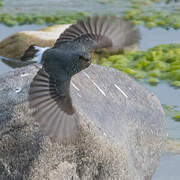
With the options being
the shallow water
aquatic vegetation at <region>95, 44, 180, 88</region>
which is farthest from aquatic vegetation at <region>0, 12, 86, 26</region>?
the shallow water

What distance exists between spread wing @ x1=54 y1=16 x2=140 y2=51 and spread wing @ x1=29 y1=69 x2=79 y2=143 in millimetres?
505

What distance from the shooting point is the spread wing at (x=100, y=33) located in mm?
4246

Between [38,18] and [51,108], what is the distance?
5877 millimetres

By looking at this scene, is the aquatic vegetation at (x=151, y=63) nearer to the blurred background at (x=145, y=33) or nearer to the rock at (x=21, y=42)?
the blurred background at (x=145, y=33)

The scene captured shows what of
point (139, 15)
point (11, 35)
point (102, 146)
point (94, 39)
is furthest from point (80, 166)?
point (139, 15)

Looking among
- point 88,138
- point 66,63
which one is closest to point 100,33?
point 66,63

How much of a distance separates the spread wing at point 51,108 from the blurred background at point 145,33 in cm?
128

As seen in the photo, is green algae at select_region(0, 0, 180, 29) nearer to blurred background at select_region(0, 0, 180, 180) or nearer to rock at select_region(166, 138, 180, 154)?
blurred background at select_region(0, 0, 180, 180)

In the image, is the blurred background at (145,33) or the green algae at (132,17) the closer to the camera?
the blurred background at (145,33)

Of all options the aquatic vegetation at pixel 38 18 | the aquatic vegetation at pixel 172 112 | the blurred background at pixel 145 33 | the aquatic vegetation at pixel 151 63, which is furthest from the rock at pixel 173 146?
the aquatic vegetation at pixel 38 18

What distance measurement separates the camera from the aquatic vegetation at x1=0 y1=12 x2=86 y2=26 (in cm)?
930

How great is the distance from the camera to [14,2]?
10234 millimetres

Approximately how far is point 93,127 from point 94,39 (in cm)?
64

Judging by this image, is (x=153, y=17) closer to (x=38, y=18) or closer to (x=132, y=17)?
(x=132, y=17)
